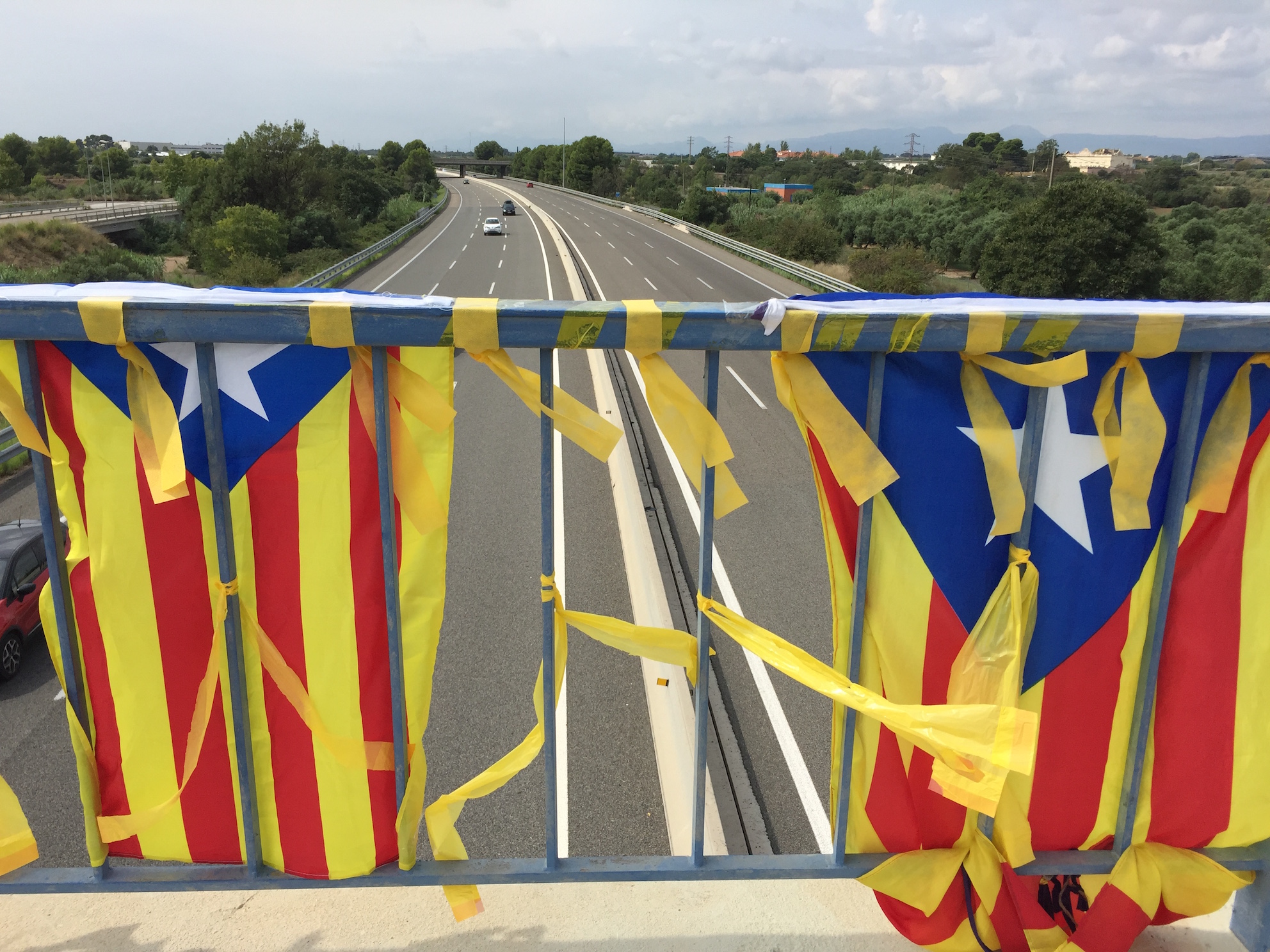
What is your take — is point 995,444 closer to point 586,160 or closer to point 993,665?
point 993,665

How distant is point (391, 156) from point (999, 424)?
14432 cm

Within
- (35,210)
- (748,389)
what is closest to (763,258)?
(748,389)

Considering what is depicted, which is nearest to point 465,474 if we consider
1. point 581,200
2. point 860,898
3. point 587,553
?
point 587,553

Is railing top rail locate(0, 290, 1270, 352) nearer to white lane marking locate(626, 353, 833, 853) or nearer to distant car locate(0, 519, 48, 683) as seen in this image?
white lane marking locate(626, 353, 833, 853)

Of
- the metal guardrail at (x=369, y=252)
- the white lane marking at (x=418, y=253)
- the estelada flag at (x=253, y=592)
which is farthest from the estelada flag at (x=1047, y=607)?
the white lane marking at (x=418, y=253)

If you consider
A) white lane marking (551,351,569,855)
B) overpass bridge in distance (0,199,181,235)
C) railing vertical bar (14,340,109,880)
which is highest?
overpass bridge in distance (0,199,181,235)

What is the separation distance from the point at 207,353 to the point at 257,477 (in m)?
0.27

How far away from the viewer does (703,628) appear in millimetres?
1916

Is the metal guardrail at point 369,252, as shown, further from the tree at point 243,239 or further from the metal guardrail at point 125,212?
the metal guardrail at point 125,212

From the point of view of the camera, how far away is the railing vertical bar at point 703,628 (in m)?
1.72

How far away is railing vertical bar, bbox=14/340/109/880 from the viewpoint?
5.53 feet

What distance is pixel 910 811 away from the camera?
2.02m

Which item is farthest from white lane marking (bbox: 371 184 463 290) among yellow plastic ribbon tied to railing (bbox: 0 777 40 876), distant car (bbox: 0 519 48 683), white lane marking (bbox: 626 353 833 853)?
yellow plastic ribbon tied to railing (bbox: 0 777 40 876)

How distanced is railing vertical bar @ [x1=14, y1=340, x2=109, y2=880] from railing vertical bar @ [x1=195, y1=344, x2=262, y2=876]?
31 cm
